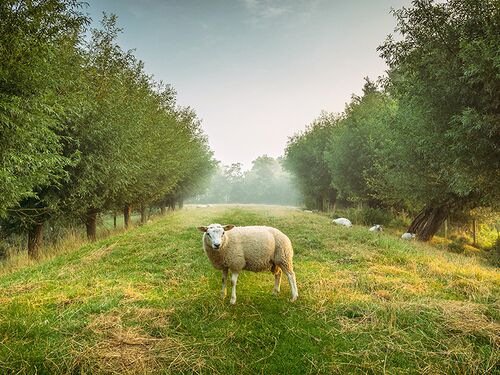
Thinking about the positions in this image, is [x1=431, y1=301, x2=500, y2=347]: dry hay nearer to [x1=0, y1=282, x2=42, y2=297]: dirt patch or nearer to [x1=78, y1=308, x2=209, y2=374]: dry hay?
[x1=78, y1=308, x2=209, y2=374]: dry hay

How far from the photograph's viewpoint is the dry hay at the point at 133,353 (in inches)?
188

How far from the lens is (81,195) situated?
1538 centimetres

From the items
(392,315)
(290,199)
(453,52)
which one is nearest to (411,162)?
(453,52)

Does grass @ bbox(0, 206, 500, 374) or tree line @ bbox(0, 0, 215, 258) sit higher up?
tree line @ bbox(0, 0, 215, 258)

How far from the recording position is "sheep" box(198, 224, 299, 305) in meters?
7.60

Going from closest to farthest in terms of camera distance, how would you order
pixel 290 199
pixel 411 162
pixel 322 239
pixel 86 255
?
1. pixel 86 255
2. pixel 322 239
3. pixel 411 162
4. pixel 290 199

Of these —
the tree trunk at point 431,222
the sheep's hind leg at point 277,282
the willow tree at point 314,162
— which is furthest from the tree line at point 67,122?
the willow tree at point 314,162

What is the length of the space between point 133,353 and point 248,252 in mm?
3357

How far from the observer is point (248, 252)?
7.70 m

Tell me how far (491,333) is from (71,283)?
9752 mm

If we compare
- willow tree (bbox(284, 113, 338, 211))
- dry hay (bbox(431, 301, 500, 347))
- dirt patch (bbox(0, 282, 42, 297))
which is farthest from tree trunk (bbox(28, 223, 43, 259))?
willow tree (bbox(284, 113, 338, 211))

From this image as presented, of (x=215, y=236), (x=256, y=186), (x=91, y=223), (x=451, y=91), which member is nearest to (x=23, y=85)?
(x=215, y=236)

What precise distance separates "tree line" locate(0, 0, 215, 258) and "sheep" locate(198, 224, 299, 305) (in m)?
5.99

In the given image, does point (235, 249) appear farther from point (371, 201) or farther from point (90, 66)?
point (371, 201)
